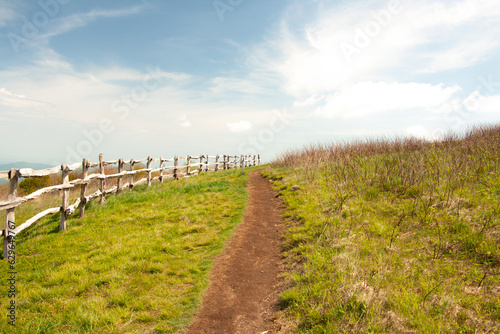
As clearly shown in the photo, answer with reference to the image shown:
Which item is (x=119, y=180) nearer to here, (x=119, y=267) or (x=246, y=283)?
(x=119, y=267)

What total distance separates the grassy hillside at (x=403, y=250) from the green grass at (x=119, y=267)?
6.93 ft

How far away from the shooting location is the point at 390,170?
9.38 m

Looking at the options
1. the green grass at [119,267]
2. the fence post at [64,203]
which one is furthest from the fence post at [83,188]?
the fence post at [64,203]

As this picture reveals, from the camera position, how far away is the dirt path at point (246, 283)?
416 cm

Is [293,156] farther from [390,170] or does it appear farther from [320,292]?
[320,292]

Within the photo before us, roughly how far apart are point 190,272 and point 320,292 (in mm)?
2875

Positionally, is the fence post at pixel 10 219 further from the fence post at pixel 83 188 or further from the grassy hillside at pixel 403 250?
the grassy hillside at pixel 403 250

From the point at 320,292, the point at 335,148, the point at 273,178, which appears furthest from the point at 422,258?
the point at 335,148

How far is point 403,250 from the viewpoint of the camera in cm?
519

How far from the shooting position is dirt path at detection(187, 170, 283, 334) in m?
4.16

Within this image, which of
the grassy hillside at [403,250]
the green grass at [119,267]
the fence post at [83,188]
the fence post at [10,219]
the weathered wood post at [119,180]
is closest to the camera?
the grassy hillside at [403,250]

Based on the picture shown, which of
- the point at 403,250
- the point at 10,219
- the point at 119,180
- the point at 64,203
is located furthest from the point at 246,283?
the point at 119,180

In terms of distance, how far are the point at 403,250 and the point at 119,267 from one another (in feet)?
19.9

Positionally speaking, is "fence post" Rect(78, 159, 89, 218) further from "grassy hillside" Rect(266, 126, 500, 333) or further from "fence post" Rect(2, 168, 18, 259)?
"grassy hillside" Rect(266, 126, 500, 333)
